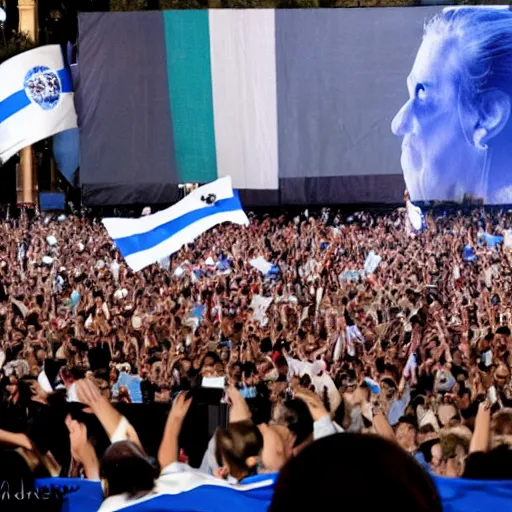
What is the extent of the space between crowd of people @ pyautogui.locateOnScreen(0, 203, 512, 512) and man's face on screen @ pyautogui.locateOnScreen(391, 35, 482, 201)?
17.6 inches

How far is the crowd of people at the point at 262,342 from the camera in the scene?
21.2 feet

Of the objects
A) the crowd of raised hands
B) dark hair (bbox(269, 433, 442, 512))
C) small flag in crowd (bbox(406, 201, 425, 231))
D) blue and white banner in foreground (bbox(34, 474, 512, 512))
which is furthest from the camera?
small flag in crowd (bbox(406, 201, 425, 231))

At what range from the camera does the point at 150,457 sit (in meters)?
6.29

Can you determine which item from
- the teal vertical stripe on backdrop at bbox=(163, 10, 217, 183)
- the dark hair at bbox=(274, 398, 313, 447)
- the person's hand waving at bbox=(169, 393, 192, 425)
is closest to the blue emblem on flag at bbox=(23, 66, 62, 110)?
the teal vertical stripe on backdrop at bbox=(163, 10, 217, 183)

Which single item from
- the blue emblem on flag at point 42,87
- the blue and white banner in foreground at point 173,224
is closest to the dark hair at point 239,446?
the blue and white banner in foreground at point 173,224

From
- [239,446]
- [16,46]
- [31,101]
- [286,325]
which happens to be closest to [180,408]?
[239,446]

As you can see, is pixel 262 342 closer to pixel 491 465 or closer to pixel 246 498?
pixel 491 465

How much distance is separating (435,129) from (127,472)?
6795mm

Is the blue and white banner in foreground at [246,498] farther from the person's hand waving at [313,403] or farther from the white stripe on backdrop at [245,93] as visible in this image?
the white stripe on backdrop at [245,93]

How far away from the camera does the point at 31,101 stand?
37.9ft

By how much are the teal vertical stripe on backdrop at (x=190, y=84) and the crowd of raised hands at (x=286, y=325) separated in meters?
1.04

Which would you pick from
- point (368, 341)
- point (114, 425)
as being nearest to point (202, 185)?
point (368, 341)

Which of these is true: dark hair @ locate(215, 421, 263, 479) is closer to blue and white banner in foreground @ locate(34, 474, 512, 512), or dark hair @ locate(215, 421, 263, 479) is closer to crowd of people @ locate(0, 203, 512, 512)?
crowd of people @ locate(0, 203, 512, 512)

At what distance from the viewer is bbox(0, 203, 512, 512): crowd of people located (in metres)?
6.46
